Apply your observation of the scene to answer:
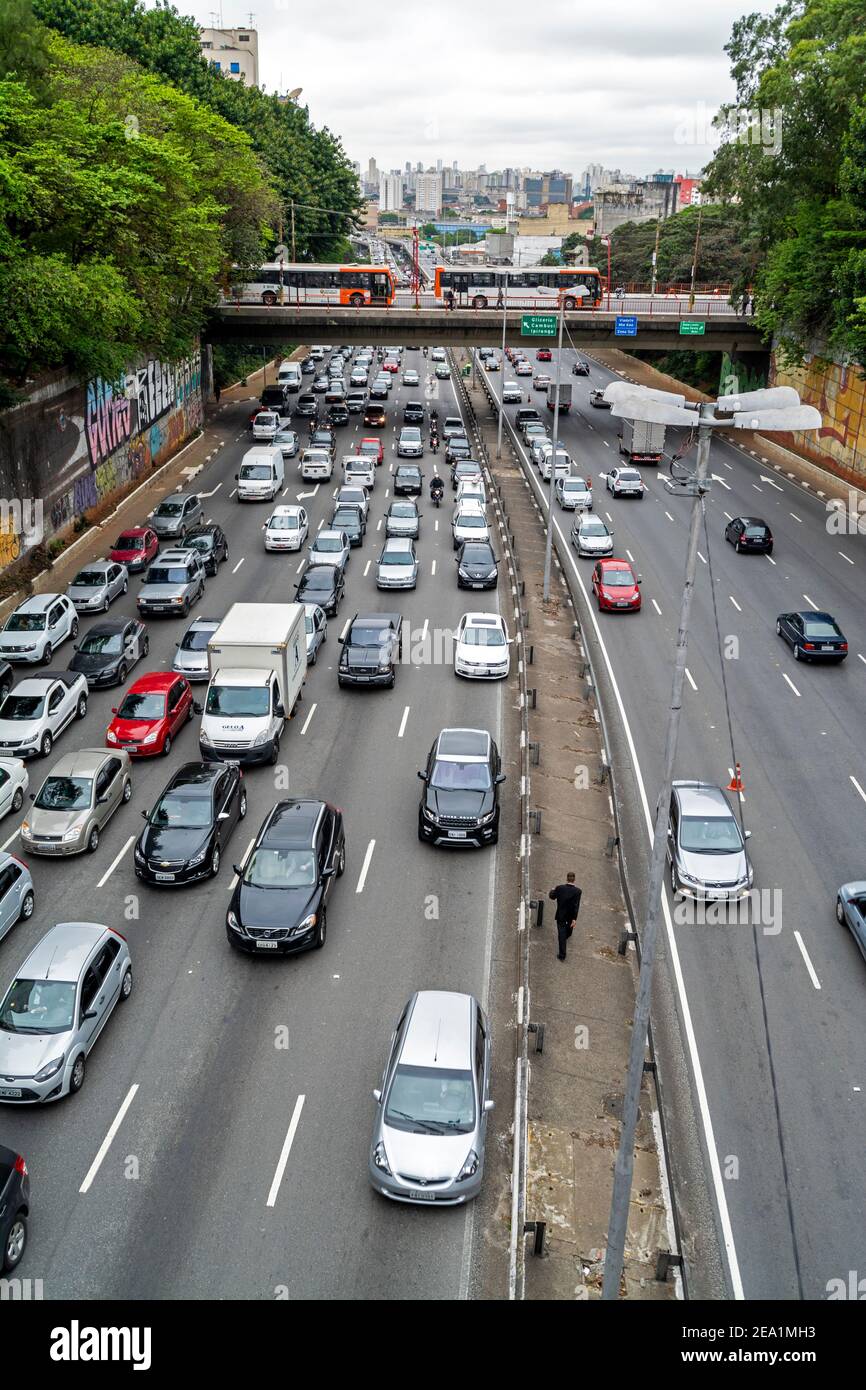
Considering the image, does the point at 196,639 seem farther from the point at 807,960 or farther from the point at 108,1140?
the point at 807,960

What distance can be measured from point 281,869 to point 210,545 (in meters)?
23.7

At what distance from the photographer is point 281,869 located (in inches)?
786

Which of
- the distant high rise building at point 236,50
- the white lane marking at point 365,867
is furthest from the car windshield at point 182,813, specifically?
the distant high rise building at point 236,50

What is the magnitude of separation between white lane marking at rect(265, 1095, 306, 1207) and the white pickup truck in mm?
13516

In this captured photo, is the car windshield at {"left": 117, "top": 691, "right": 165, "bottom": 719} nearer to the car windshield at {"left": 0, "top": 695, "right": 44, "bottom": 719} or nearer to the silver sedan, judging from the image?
the car windshield at {"left": 0, "top": 695, "right": 44, "bottom": 719}

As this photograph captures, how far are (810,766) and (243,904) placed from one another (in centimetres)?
1484

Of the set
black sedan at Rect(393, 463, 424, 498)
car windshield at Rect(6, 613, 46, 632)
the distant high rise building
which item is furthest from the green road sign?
the distant high rise building

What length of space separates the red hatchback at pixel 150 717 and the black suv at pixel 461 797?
702 centimetres

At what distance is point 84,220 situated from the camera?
1542 inches

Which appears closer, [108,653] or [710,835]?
[710,835]

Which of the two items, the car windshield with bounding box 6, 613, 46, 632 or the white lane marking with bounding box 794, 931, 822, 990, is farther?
the car windshield with bounding box 6, 613, 46, 632

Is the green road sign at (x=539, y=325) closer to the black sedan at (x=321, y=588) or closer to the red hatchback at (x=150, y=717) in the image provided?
the black sedan at (x=321, y=588)

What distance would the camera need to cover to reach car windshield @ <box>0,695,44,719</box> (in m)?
26.8

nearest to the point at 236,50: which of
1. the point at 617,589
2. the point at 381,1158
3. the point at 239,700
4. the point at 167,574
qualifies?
the point at 167,574
